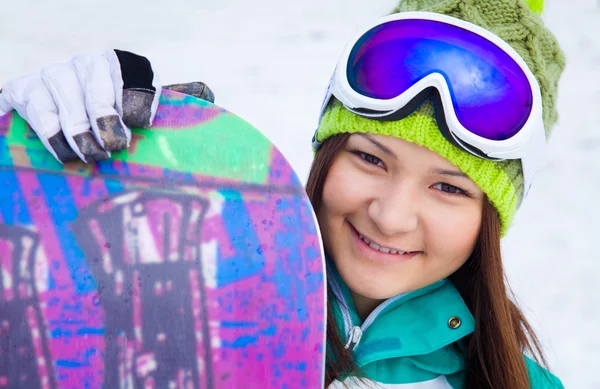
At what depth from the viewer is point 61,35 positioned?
4.57 m

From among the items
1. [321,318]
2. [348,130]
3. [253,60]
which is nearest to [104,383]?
[321,318]

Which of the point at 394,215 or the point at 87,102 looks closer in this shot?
the point at 87,102

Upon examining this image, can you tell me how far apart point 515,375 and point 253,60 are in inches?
130

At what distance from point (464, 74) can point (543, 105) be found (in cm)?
24

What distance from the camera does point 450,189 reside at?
1.69 meters

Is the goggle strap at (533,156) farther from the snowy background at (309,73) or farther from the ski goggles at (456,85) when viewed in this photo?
the snowy background at (309,73)

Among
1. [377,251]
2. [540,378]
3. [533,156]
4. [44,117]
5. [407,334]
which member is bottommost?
[540,378]

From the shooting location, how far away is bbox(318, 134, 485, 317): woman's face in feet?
5.35

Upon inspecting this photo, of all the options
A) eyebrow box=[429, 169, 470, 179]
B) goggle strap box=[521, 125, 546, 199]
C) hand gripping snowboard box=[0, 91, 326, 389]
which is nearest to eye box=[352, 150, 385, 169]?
eyebrow box=[429, 169, 470, 179]

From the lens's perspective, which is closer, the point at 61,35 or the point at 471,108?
the point at 471,108

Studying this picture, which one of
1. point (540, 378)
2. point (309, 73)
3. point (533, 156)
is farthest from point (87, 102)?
point (309, 73)

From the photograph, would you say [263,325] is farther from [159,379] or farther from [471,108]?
[471,108]

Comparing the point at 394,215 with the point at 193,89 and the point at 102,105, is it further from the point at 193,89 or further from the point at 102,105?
the point at 102,105

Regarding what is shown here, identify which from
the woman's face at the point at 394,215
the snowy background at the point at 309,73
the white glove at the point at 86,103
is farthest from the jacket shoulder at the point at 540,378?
the snowy background at the point at 309,73
